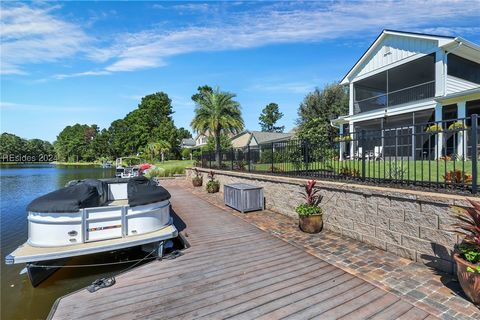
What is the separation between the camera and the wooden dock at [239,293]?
296cm

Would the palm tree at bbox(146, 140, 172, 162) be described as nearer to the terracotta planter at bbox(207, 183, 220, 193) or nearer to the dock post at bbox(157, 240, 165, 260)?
the terracotta planter at bbox(207, 183, 220, 193)

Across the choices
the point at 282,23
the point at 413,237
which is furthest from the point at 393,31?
the point at 413,237

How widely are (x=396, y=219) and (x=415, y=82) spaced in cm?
1616

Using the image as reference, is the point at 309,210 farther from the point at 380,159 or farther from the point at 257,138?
the point at 257,138

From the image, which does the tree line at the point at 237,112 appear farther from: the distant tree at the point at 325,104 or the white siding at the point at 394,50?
the white siding at the point at 394,50

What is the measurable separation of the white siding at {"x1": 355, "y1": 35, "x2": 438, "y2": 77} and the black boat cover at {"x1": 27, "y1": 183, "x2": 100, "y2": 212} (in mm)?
16176

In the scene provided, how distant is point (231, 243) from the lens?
5.51 metres

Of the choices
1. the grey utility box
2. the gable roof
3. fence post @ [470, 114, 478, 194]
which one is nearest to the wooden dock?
fence post @ [470, 114, 478, 194]

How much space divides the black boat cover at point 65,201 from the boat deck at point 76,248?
2.32ft

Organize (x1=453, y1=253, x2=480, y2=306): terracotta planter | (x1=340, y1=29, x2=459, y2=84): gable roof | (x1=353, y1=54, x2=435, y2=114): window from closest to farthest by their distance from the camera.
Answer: (x1=453, y1=253, x2=480, y2=306): terracotta planter < (x1=340, y1=29, x2=459, y2=84): gable roof < (x1=353, y1=54, x2=435, y2=114): window

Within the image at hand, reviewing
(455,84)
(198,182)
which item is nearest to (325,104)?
(455,84)

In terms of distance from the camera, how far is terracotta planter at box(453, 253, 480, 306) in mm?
2893

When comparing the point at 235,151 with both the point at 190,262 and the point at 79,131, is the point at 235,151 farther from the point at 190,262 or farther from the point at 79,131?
the point at 79,131

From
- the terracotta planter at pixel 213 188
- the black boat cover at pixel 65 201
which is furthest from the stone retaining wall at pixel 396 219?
the terracotta planter at pixel 213 188
